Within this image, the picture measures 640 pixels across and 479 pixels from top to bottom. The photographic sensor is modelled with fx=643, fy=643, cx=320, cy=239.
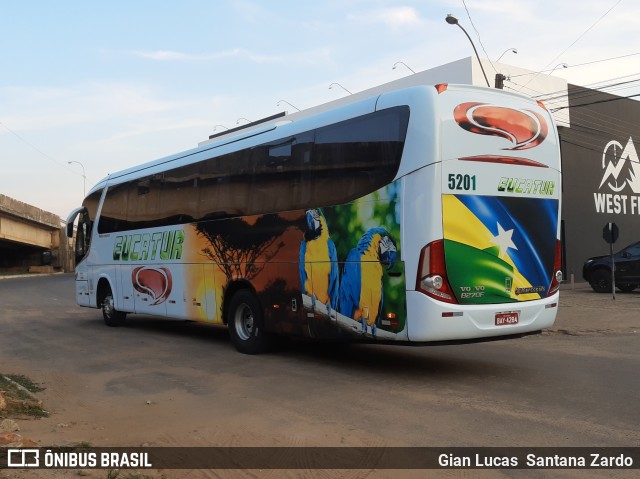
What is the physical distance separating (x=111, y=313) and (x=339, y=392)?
364 inches

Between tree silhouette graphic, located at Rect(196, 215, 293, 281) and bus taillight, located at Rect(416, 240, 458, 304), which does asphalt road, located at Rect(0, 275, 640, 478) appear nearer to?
bus taillight, located at Rect(416, 240, 458, 304)

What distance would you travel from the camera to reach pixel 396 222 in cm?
782

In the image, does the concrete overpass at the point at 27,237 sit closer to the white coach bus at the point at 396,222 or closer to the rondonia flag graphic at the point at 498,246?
Result: the white coach bus at the point at 396,222

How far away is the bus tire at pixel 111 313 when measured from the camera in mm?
15180

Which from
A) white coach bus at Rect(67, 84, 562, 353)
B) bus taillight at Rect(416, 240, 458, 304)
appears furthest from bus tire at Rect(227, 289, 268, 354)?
bus taillight at Rect(416, 240, 458, 304)

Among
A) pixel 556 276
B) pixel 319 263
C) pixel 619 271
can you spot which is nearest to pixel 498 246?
pixel 556 276

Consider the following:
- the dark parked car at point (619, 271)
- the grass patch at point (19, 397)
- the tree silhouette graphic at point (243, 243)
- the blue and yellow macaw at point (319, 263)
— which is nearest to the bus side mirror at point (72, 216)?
the tree silhouette graphic at point (243, 243)

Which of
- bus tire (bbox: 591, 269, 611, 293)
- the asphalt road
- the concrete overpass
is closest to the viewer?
the asphalt road

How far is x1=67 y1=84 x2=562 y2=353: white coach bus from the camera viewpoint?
7.64 metres

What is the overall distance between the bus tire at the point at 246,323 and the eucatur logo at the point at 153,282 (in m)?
2.27

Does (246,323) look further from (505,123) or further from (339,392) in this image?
(505,123)

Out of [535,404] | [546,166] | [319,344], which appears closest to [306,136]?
[546,166]

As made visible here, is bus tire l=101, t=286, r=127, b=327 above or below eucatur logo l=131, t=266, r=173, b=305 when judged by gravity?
below

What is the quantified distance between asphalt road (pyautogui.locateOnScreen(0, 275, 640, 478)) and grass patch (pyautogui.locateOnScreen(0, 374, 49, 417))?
Answer: 214mm
